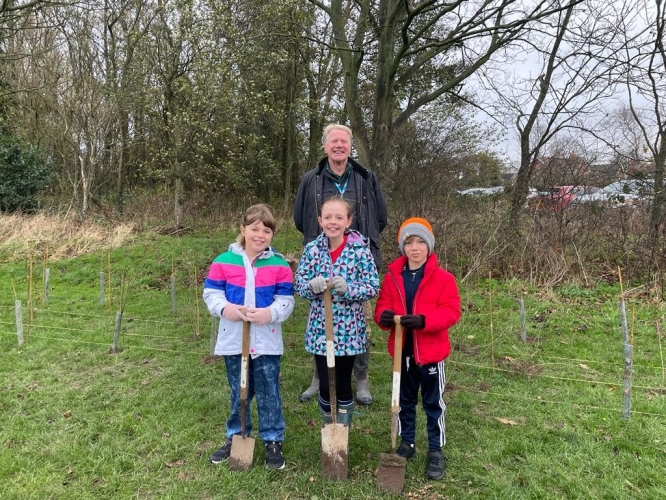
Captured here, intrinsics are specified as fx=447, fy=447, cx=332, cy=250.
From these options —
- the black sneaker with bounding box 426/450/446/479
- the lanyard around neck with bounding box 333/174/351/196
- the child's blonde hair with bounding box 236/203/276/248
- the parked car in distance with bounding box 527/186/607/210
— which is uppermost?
the parked car in distance with bounding box 527/186/607/210

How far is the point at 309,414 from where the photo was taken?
3.60 meters

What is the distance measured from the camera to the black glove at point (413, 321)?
8.48ft

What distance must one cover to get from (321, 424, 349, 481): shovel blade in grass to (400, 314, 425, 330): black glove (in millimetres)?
751

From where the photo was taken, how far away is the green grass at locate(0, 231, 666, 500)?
2.71 meters

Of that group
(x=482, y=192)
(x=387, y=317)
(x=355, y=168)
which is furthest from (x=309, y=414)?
(x=482, y=192)

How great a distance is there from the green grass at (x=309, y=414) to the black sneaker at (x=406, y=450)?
9 centimetres

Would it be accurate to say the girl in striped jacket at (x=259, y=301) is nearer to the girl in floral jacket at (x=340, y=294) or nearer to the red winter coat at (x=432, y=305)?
the girl in floral jacket at (x=340, y=294)

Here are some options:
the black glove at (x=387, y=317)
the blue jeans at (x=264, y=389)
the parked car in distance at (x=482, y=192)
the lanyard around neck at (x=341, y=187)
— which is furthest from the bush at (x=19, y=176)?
the black glove at (x=387, y=317)

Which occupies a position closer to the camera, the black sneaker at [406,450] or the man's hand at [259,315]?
the man's hand at [259,315]

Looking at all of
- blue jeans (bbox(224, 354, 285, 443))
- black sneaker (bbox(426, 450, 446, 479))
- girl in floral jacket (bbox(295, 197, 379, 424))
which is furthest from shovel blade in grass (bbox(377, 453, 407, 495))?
blue jeans (bbox(224, 354, 285, 443))

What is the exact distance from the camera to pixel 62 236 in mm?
10867

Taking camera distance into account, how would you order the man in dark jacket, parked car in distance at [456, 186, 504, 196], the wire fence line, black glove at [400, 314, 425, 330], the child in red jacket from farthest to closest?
parked car in distance at [456, 186, 504, 196], the wire fence line, the man in dark jacket, the child in red jacket, black glove at [400, 314, 425, 330]

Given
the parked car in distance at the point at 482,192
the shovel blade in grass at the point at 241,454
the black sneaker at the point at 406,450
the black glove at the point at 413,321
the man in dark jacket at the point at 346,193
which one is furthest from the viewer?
the parked car in distance at the point at 482,192

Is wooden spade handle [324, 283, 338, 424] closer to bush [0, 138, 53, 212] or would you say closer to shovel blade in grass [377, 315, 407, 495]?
shovel blade in grass [377, 315, 407, 495]
